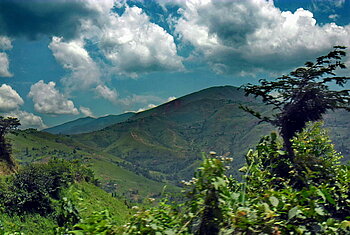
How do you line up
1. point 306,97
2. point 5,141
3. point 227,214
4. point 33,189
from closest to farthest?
point 227,214 < point 306,97 < point 33,189 < point 5,141

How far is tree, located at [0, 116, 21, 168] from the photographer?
50594mm

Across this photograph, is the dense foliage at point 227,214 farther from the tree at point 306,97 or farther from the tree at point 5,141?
the tree at point 5,141

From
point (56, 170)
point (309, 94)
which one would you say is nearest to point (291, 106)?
point (309, 94)

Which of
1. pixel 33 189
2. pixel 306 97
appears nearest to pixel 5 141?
pixel 33 189

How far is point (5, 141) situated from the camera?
51812mm

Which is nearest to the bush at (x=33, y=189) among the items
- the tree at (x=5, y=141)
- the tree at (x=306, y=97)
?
the tree at (x=5, y=141)

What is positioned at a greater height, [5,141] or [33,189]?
[5,141]

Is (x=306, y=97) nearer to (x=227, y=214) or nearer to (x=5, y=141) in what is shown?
(x=227, y=214)

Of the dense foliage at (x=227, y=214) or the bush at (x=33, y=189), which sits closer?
the dense foliage at (x=227, y=214)

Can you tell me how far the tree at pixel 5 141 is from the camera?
50594 mm

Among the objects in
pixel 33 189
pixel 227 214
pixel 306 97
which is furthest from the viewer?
pixel 33 189

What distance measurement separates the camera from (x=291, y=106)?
18406mm

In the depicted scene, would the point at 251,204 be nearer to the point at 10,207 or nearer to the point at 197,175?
the point at 197,175

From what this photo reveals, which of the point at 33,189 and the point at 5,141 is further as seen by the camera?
the point at 5,141
